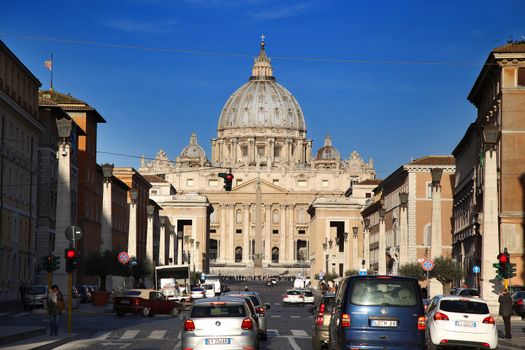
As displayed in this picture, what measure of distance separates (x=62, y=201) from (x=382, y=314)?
96.1 ft

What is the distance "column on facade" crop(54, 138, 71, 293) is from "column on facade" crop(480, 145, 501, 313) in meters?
16.0

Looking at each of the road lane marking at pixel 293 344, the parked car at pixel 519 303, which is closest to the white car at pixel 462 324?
the road lane marking at pixel 293 344

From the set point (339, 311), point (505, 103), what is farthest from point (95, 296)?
point (339, 311)

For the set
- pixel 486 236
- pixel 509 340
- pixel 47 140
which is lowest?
pixel 509 340

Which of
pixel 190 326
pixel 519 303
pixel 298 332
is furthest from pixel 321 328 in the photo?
pixel 519 303

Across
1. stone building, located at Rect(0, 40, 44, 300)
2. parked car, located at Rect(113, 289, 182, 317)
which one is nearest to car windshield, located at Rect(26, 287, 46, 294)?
parked car, located at Rect(113, 289, 182, 317)

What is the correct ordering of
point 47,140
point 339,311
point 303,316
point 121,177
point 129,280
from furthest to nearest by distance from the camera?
point 121,177
point 129,280
point 47,140
point 303,316
point 339,311

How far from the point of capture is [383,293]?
23.8 m

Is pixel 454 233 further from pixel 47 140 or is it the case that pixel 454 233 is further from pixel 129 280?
pixel 47 140

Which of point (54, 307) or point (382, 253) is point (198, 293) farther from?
point (54, 307)

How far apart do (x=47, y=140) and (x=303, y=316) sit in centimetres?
2875

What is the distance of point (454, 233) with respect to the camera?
317 ft

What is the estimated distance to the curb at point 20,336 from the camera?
31.4 meters

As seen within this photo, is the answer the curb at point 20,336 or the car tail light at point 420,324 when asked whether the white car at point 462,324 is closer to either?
the car tail light at point 420,324
